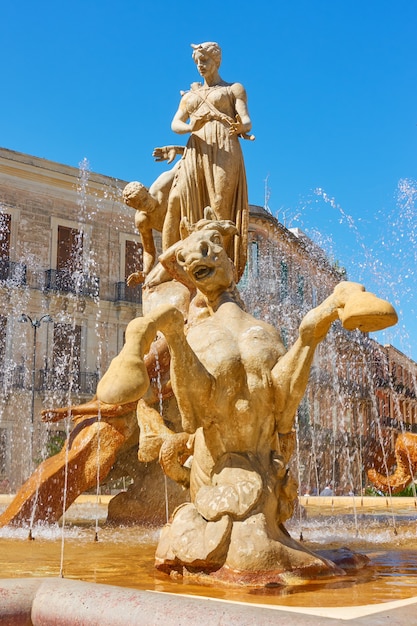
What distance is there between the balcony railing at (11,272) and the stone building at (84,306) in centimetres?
3

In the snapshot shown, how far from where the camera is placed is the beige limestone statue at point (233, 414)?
286 cm

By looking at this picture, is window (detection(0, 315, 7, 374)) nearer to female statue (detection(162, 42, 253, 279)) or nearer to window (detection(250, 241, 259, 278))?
window (detection(250, 241, 259, 278))

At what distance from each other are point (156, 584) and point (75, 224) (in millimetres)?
24094

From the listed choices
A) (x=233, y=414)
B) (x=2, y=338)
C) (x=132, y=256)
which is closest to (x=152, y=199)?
(x=233, y=414)

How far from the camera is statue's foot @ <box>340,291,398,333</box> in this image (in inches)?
107

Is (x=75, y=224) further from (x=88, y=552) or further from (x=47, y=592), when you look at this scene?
(x=47, y=592)

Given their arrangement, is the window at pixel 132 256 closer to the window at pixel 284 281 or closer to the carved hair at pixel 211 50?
the window at pixel 284 281

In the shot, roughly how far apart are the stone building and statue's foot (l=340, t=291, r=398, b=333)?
1912cm

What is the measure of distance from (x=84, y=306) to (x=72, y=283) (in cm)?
90

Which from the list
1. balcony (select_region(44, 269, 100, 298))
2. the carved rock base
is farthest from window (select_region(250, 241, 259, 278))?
the carved rock base

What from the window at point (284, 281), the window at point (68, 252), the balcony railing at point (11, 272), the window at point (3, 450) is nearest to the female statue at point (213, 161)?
the window at point (3, 450)

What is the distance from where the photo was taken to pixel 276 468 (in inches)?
128

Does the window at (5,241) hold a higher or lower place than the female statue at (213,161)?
higher

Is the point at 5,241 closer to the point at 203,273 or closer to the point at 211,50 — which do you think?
Result: the point at 211,50
